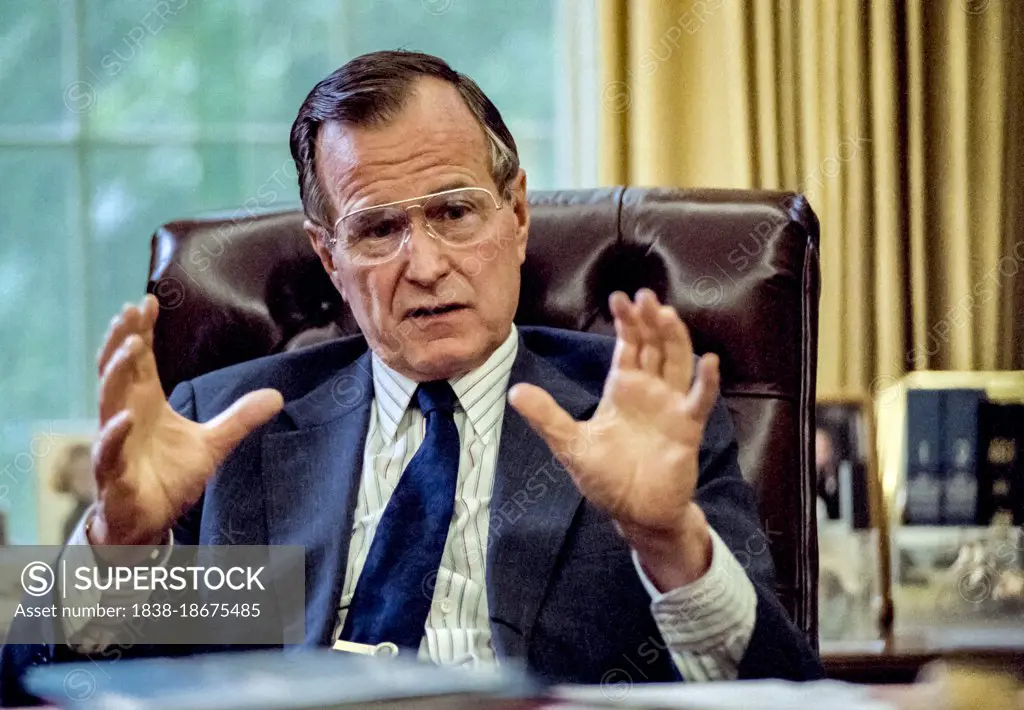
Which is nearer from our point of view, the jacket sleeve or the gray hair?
the jacket sleeve

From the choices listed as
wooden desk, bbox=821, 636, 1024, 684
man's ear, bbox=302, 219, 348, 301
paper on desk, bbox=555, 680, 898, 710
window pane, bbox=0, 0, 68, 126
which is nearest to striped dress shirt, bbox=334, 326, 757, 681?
man's ear, bbox=302, 219, 348, 301

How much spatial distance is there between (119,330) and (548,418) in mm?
369

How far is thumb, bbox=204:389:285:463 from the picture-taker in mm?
1000

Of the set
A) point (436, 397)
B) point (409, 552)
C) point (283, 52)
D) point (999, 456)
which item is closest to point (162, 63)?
point (283, 52)

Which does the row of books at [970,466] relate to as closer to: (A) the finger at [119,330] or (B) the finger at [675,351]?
(B) the finger at [675,351]

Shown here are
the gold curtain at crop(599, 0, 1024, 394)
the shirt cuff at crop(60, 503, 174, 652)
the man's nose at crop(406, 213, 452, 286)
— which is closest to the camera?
the shirt cuff at crop(60, 503, 174, 652)

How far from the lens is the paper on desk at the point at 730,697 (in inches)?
24.2

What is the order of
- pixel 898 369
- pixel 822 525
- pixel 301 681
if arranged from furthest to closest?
pixel 898 369 < pixel 822 525 < pixel 301 681

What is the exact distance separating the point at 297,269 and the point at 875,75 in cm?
115

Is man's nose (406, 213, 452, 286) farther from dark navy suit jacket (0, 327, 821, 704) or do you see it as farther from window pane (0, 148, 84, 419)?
window pane (0, 148, 84, 419)

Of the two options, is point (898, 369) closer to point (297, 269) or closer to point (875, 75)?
point (875, 75)

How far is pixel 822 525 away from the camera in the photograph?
156 centimetres

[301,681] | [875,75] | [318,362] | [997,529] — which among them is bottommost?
[997,529]

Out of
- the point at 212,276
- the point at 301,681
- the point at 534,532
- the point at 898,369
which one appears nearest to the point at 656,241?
the point at 534,532
